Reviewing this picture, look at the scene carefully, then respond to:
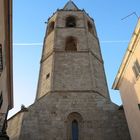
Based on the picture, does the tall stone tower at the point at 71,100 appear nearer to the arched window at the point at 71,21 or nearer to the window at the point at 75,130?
the window at the point at 75,130

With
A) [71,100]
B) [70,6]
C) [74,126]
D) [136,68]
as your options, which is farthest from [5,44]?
[70,6]

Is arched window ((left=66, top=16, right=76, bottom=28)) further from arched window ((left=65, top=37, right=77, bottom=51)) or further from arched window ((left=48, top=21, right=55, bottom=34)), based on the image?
arched window ((left=65, top=37, right=77, bottom=51))

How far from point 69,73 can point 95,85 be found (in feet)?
5.61

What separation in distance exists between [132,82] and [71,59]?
20.5 feet

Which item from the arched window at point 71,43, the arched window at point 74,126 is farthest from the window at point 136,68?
the arched window at point 71,43

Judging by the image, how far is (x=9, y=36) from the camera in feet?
36.4

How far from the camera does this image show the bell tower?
14.6 meters

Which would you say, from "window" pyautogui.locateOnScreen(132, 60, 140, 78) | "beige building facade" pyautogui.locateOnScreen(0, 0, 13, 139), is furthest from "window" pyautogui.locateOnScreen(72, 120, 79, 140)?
"window" pyautogui.locateOnScreen(132, 60, 140, 78)

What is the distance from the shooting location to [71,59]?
1628 centimetres

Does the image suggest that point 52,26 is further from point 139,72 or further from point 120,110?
point 139,72

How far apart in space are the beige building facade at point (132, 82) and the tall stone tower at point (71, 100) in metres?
1.30

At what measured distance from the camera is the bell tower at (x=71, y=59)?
14.6 meters

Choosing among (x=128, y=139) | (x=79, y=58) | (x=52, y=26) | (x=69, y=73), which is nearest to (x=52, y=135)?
(x=128, y=139)

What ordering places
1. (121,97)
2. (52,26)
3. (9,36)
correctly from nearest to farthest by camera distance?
1. (9,36)
2. (121,97)
3. (52,26)
